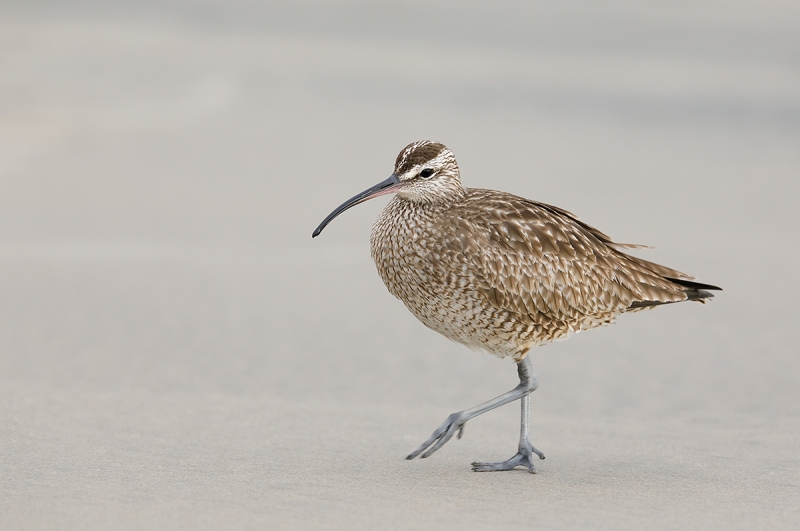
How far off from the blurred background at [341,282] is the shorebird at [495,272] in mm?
708

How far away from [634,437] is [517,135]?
1124 cm

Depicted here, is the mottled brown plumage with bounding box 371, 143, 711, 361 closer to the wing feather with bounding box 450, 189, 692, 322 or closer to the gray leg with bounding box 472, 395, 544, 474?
the wing feather with bounding box 450, 189, 692, 322

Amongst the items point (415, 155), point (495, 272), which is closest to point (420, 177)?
point (415, 155)

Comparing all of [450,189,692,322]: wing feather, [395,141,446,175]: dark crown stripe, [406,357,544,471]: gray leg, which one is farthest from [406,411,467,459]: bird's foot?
[395,141,446,175]: dark crown stripe

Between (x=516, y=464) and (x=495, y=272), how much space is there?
1033 millimetres

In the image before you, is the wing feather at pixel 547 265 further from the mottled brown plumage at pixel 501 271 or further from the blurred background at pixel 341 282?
the blurred background at pixel 341 282

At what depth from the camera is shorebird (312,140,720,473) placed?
5969 millimetres

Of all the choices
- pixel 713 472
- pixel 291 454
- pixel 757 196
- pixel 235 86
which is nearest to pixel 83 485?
pixel 291 454

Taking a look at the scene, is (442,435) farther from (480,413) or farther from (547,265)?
(547,265)

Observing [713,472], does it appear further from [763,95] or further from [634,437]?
[763,95]

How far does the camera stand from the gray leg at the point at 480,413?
589cm

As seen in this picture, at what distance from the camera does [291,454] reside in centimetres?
596

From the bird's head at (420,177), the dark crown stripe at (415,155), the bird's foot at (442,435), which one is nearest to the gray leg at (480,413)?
the bird's foot at (442,435)

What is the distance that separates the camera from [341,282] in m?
10.6
